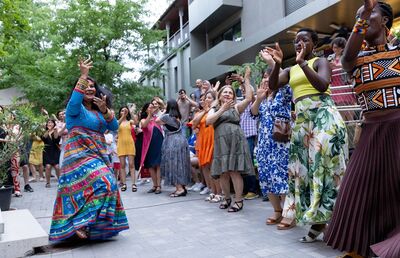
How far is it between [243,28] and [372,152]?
15.3m

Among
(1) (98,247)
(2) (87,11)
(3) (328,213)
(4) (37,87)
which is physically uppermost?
(2) (87,11)

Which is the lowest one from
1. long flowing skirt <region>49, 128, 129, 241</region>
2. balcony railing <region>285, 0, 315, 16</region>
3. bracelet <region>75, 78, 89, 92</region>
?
long flowing skirt <region>49, 128, 129, 241</region>

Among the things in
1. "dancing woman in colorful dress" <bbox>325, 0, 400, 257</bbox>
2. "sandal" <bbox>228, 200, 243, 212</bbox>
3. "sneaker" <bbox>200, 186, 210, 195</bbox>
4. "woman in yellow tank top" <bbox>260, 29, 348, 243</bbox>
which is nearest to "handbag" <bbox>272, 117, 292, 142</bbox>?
"woman in yellow tank top" <bbox>260, 29, 348, 243</bbox>

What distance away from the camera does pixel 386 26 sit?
2939 millimetres

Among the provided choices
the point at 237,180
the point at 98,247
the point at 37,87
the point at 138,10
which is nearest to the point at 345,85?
the point at 237,180

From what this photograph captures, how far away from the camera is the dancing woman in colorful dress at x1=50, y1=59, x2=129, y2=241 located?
4.28m

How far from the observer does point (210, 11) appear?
19.0 m

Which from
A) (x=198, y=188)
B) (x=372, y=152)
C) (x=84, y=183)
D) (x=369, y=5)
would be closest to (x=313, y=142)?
(x=372, y=152)

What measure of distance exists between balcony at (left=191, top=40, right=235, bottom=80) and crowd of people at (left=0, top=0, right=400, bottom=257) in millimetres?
10234

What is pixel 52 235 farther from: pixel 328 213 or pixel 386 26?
pixel 386 26

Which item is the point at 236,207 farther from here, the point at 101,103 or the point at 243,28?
the point at 243,28

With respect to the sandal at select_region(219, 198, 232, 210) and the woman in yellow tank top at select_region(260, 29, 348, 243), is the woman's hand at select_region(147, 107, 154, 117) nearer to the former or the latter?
the sandal at select_region(219, 198, 232, 210)

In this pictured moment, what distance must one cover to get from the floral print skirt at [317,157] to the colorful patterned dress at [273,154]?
0.67 m

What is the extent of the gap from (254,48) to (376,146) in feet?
41.0
